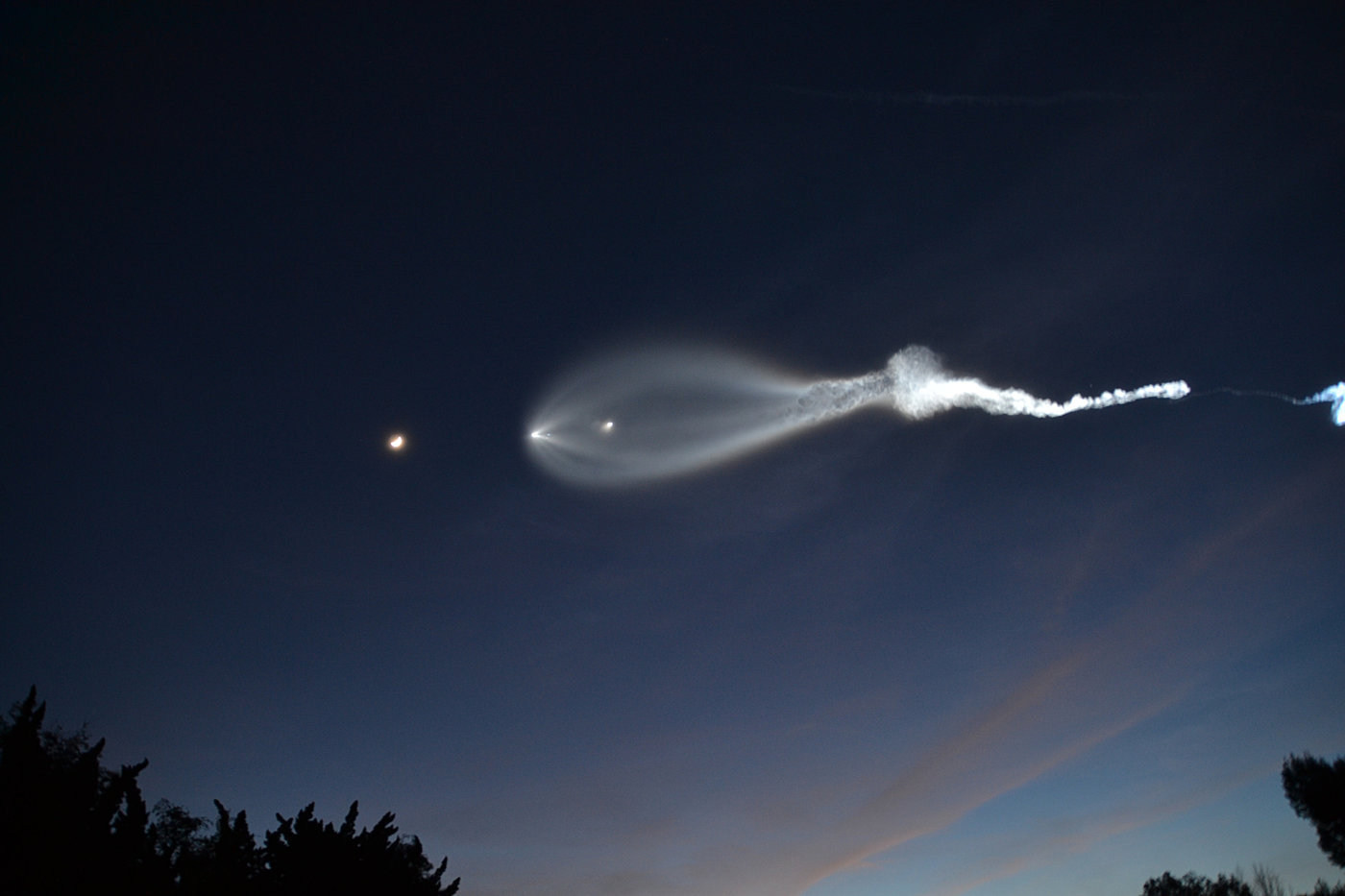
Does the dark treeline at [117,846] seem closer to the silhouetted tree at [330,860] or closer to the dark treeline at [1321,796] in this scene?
the silhouetted tree at [330,860]

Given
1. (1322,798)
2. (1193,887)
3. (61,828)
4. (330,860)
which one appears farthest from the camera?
(1193,887)

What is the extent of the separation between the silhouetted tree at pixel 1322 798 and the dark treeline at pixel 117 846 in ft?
225

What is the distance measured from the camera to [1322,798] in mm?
51562

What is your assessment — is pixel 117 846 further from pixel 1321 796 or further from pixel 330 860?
pixel 1321 796

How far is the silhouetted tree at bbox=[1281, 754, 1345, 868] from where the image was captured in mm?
50156

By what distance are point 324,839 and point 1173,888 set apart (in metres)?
123

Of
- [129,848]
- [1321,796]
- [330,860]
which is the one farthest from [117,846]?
[1321,796]

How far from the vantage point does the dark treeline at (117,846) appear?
1052cm

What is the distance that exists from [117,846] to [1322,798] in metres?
75.4

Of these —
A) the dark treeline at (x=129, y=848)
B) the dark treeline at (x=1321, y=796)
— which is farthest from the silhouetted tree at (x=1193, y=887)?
the dark treeline at (x=129, y=848)

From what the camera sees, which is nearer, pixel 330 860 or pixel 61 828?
pixel 61 828

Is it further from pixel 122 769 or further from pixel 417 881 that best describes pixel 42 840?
pixel 417 881

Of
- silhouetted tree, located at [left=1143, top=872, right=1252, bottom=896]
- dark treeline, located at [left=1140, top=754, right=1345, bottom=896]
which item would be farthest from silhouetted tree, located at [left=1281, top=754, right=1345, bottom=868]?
silhouetted tree, located at [left=1143, top=872, right=1252, bottom=896]

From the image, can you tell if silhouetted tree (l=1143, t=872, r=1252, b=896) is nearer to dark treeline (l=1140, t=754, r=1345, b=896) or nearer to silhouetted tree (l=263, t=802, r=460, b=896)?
dark treeline (l=1140, t=754, r=1345, b=896)
